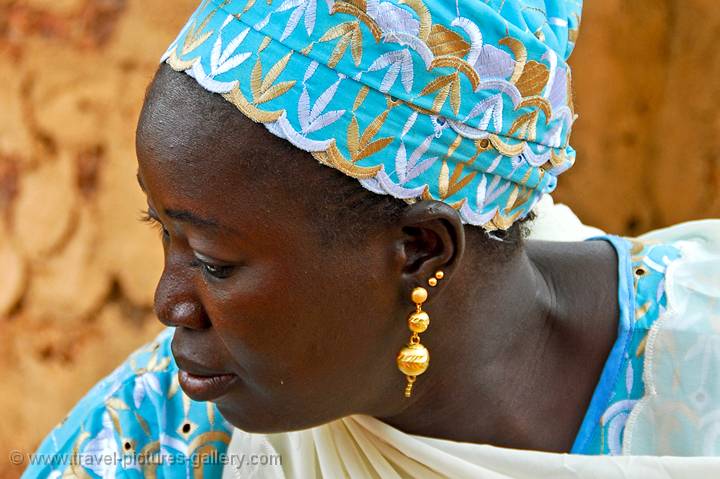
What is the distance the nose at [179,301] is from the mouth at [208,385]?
9 cm

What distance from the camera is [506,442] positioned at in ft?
5.90

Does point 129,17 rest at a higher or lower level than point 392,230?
higher

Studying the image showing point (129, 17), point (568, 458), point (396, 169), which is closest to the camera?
point (396, 169)

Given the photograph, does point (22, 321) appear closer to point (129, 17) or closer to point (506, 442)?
point (129, 17)

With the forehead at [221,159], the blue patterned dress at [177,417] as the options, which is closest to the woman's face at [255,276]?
the forehead at [221,159]

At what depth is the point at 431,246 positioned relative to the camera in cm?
157

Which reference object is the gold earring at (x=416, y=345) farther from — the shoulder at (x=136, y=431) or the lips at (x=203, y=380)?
the shoulder at (x=136, y=431)

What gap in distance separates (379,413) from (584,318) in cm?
39

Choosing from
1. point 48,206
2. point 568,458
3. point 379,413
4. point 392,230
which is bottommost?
point 568,458

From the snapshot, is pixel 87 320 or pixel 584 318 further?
pixel 87 320

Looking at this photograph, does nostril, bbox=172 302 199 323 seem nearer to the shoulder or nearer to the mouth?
the mouth

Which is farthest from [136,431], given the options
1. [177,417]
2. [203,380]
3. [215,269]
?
[215,269]

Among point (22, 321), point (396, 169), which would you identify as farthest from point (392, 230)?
point (22, 321)

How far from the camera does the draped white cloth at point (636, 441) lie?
1706 mm
